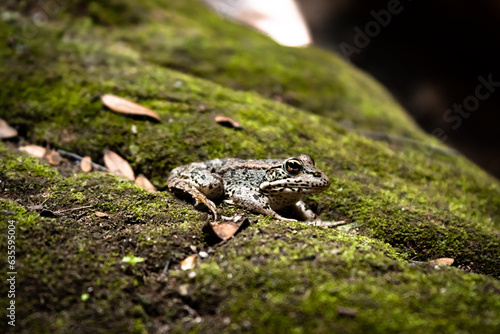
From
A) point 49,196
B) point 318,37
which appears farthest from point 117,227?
point 318,37

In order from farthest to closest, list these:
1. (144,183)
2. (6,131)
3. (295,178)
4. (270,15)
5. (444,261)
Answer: (270,15), (6,131), (144,183), (295,178), (444,261)

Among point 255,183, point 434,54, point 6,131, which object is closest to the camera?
point 255,183

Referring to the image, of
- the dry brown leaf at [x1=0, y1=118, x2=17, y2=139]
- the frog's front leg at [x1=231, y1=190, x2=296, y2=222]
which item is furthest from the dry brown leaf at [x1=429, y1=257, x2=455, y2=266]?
the dry brown leaf at [x1=0, y1=118, x2=17, y2=139]

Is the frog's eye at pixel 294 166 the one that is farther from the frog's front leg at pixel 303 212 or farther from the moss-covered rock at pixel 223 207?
the moss-covered rock at pixel 223 207

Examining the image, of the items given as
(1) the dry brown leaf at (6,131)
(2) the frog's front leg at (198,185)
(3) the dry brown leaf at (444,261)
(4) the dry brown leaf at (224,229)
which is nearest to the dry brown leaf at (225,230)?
(4) the dry brown leaf at (224,229)

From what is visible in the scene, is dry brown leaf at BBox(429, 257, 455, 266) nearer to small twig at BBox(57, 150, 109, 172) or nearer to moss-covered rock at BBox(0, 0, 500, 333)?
moss-covered rock at BBox(0, 0, 500, 333)

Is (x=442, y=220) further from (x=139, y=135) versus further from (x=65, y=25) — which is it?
(x=65, y=25)

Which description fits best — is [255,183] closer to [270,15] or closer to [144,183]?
[144,183]

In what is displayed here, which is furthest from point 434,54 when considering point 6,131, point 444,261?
point 6,131
